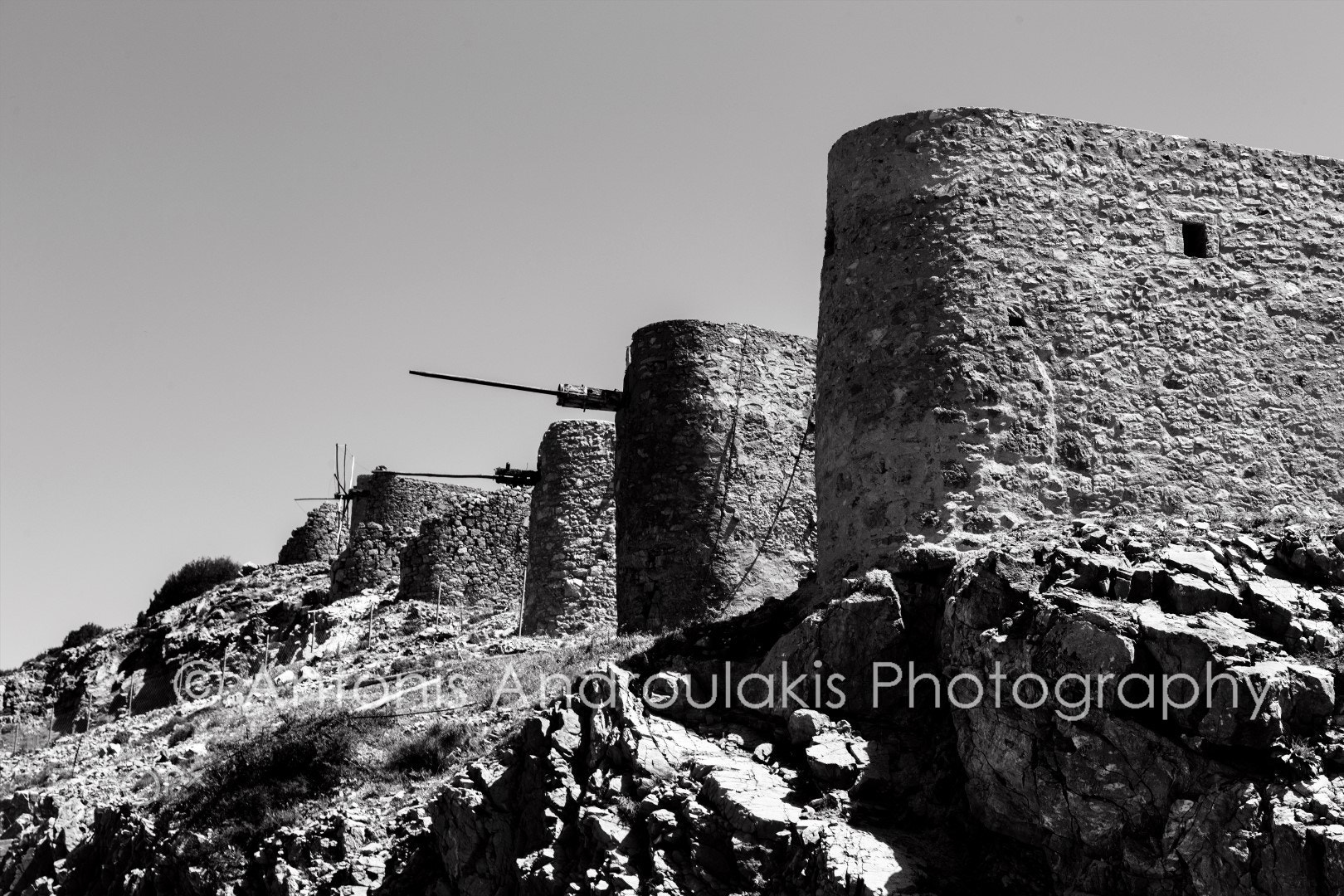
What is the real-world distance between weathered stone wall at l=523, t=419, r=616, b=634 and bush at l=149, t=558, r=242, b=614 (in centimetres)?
1689

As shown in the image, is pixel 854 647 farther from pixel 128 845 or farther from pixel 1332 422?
pixel 128 845

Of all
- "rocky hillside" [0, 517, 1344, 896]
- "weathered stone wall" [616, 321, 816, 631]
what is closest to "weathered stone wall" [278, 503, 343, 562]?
"weathered stone wall" [616, 321, 816, 631]

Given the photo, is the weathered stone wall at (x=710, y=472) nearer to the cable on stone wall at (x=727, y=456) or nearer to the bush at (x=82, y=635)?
the cable on stone wall at (x=727, y=456)

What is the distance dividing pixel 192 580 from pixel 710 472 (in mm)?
24722

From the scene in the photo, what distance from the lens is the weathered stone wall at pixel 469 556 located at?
1073 inches

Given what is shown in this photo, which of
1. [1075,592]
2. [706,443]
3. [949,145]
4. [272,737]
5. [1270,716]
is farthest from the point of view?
[706,443]

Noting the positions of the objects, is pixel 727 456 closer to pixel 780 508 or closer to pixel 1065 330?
pixel 780 508

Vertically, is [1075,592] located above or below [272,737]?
above

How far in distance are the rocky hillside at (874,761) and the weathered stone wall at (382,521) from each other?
11.0 metres

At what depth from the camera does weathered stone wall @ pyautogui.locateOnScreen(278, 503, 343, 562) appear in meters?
37.1

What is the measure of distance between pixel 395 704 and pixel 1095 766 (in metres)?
8.63

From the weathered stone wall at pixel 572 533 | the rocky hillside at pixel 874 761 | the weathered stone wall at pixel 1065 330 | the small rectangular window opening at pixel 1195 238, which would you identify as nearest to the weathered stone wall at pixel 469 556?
the weathered stone wall at pixel 572 533

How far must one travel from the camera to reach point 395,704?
716 inches

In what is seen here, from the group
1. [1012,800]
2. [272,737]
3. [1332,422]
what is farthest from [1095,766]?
[272,737]
